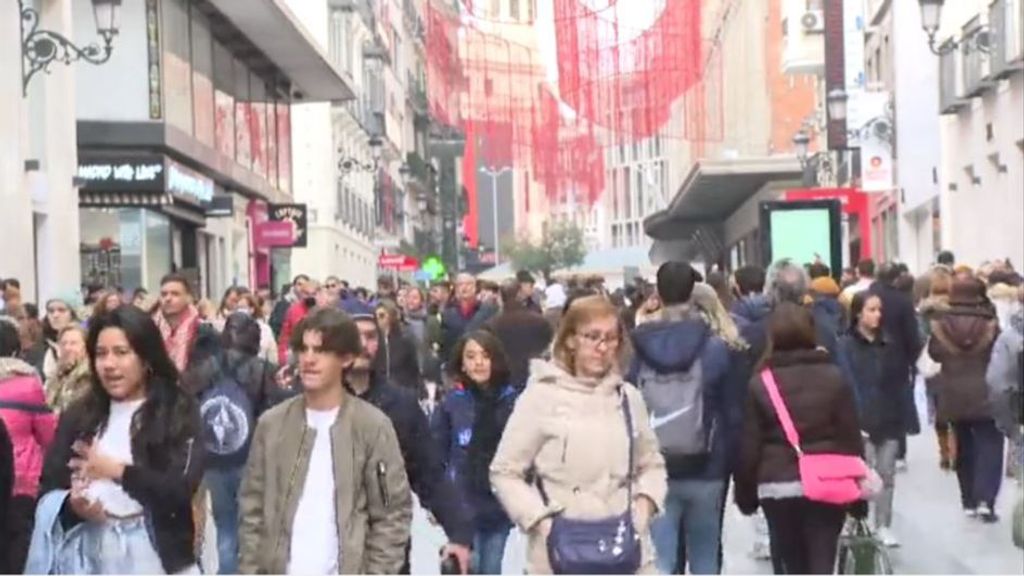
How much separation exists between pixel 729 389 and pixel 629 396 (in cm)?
252

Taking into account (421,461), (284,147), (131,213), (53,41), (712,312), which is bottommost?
(421,461)

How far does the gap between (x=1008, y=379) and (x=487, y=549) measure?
3910mm

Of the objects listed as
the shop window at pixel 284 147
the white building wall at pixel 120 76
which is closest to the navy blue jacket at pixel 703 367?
the white building wall at pixel 120 76

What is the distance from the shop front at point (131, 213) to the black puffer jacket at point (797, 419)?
22.2m

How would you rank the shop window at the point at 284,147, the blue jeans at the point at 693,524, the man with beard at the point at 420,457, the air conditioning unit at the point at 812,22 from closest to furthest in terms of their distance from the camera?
1. the man with beard at the point at 420,457
2. the blue jeans at the point at 693,524
3. the shop window at the point at 284,147
4. the air conditioning unit at the point at 812,22

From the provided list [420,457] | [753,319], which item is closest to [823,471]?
[420,457]

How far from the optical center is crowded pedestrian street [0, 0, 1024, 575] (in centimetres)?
625

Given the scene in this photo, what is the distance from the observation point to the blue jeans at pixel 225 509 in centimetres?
1035

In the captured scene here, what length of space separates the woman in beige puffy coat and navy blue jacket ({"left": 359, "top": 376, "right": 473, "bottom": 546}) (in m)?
0.56

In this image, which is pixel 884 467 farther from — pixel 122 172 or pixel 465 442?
pixel 122 172

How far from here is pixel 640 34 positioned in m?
42.2

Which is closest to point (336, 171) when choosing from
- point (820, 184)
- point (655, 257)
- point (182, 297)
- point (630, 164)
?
point (820, 184)

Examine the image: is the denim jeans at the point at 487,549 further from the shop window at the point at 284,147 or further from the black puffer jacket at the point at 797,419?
the shop window at the point at 284,147

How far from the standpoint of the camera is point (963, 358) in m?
13.9
